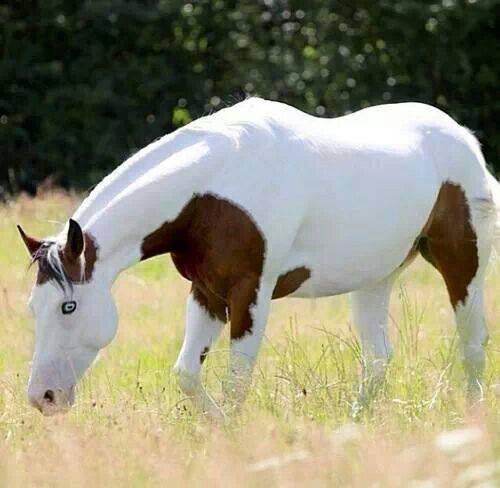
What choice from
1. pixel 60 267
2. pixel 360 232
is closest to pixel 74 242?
pixel 60 267

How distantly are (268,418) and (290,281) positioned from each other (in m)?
1.20

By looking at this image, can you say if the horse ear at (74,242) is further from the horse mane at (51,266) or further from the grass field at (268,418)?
the grass field at (268,418)

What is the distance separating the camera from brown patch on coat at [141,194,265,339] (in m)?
6.09

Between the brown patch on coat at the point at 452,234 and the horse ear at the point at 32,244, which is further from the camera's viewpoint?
the brown patch on coat at the point at 452,234

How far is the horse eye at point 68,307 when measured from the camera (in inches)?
230

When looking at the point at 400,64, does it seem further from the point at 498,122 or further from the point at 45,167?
the point at 45,167

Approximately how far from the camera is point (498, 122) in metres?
19.0

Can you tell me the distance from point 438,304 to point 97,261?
12.4 ft

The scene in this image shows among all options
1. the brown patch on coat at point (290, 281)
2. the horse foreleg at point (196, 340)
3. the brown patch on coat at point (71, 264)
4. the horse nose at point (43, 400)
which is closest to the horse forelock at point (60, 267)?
the brown patch on coat at point (71, 264)

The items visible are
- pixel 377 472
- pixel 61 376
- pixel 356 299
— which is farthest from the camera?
pixel 356 299

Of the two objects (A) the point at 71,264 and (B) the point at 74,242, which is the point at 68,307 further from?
(B) the point at 74,242

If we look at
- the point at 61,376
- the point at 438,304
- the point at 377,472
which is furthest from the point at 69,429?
the point at 438,304

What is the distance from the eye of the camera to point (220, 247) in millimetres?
6078

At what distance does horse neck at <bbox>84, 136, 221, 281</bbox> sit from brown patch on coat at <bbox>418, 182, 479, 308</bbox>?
1435 mm
